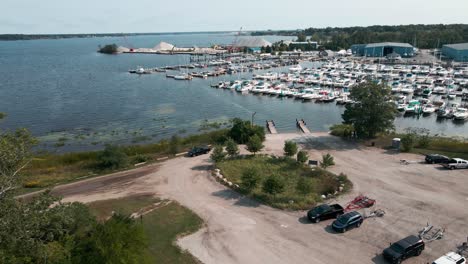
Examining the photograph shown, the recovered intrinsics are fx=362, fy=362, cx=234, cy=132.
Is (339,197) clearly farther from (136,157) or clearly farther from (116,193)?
(136,157)

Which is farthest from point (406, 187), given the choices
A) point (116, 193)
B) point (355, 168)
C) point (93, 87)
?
point (93, 87)

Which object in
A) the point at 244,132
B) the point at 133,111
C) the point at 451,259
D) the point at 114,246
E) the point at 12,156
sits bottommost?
the point at 133,111

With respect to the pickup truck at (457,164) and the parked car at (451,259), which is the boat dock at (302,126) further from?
the parked car at (451,259)

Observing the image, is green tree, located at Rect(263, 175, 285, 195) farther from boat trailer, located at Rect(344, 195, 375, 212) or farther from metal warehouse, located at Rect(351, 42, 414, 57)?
metal warehouse, located at Rect(351, 42, 414, 57)

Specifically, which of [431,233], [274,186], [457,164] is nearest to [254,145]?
[274,186]

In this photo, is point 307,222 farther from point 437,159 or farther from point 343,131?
point 343,131

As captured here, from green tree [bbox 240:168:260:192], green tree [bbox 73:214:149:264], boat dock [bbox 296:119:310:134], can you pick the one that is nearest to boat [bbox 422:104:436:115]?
boat dock [bbox 296:119:310:134]
